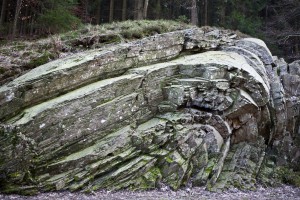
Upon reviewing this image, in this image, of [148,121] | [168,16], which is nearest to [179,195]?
[148,121]

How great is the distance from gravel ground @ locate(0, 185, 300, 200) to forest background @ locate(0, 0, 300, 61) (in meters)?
12.5

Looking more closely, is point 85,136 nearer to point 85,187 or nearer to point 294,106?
point 85,187

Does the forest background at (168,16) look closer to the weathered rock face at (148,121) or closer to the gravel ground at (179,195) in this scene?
the weathered rock face at (148,121)

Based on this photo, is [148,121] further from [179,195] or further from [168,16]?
[168,16]

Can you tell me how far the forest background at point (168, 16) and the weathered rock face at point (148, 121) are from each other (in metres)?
8.73

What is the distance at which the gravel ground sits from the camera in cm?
812

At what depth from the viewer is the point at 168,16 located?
115 feet

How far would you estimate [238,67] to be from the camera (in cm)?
1224

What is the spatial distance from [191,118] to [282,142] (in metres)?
5.34

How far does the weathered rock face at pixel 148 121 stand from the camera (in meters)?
8.67

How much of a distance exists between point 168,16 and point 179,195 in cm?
2895

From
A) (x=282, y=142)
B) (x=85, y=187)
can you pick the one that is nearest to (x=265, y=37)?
(x=282, y=142)

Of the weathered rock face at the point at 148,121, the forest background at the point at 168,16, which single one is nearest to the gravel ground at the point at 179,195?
the weathered rock face at the point at 148,121

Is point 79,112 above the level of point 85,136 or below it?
above
